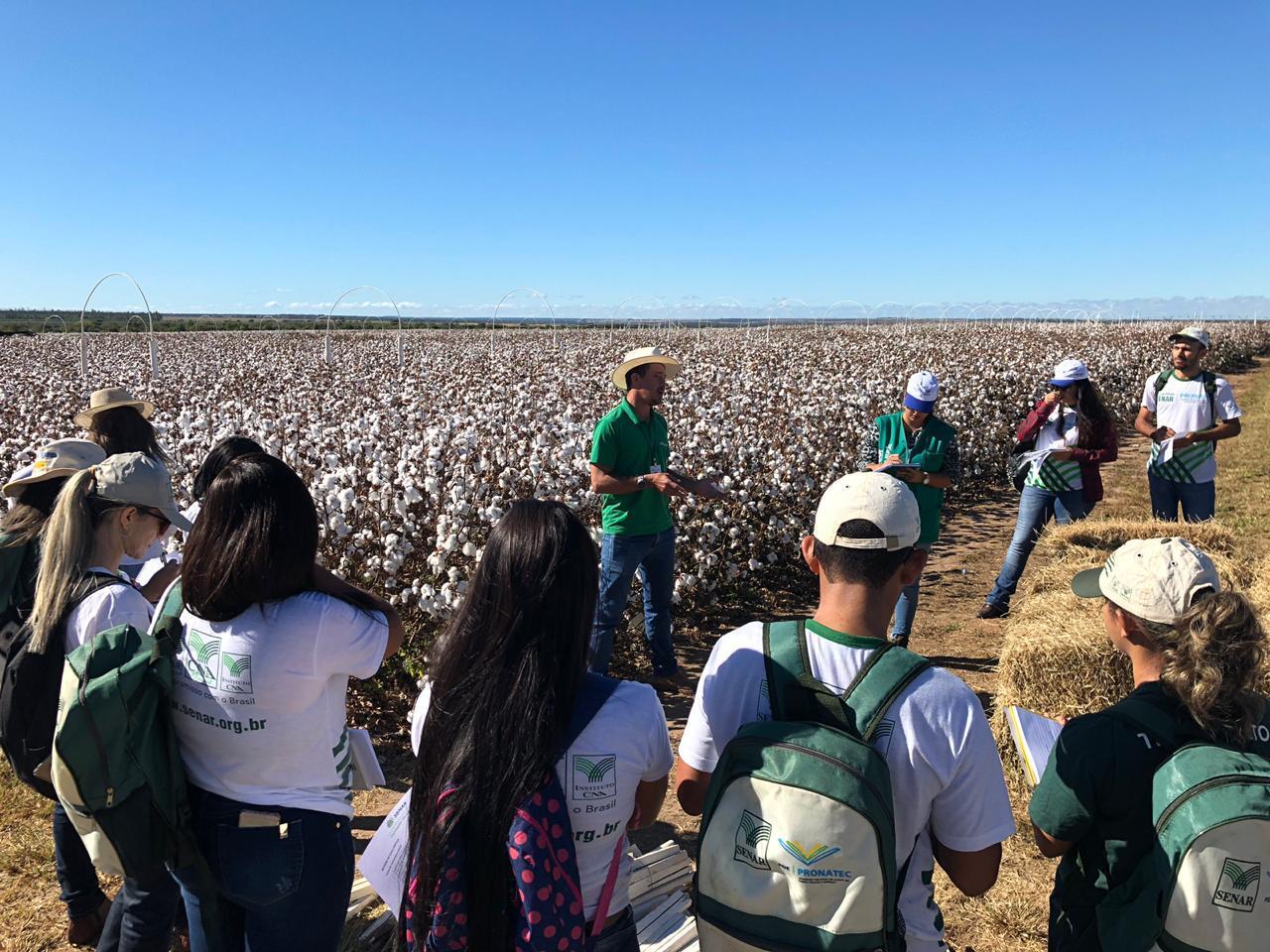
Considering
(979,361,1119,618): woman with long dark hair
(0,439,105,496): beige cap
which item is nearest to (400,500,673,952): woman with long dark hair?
(0,439,105,496): beige cap

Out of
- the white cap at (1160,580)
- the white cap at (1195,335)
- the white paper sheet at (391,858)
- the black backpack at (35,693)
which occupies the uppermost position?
the white cap at (1195,335)

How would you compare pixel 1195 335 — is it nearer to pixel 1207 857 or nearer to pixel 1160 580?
pixel 1160 580

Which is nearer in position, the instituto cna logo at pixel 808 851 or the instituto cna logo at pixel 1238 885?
the instituto cna logo at pixel 808 851

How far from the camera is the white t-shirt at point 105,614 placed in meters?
2.28

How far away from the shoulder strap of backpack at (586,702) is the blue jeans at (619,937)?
1.70ft

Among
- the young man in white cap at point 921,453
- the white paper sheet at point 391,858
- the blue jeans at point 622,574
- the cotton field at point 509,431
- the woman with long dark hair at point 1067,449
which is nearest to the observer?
the white paper sheet at point 391,858

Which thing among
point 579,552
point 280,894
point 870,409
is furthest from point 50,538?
point 870,409

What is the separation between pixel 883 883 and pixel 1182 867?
2.07ft

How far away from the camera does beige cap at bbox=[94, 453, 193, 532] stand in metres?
2.43

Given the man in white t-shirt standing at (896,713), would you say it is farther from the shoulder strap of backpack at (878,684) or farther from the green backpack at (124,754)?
the green backpack at (124,754)

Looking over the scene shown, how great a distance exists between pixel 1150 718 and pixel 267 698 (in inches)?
78.0

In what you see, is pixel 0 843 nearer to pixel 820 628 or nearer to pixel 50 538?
pixel 50 538

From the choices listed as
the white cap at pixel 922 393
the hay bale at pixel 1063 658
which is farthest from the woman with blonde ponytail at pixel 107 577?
the white cap at pixel 922 393

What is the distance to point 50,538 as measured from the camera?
2373 millimetres
